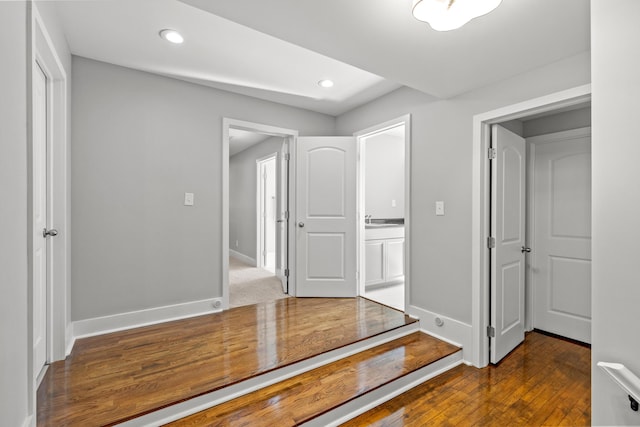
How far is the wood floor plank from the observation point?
1.65m

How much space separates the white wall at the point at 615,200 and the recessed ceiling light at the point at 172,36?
2375 millimetres

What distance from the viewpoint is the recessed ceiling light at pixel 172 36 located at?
2.11 m

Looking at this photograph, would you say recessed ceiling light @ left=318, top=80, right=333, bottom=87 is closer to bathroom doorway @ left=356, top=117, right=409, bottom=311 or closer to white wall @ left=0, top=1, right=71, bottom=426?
bathroom doorway @ left=356, top=117, right=409, bottom=311

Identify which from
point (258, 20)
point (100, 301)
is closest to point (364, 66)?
point (258, 20)

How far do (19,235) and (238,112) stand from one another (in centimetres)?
239

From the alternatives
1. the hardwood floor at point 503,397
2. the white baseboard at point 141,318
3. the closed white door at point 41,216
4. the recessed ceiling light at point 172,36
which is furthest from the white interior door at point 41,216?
the hardwood floor at point 503,397

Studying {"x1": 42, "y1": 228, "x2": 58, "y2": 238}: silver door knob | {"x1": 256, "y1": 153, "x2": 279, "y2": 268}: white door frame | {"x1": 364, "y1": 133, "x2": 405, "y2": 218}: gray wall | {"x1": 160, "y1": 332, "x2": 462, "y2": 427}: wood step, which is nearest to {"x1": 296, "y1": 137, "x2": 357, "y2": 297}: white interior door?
{"x1": 160, "y1": 332, "x2": 462, "y2": 427}: wood step

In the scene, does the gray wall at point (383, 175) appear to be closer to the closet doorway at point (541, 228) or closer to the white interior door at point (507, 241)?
the closet doorway at point (541, 228)

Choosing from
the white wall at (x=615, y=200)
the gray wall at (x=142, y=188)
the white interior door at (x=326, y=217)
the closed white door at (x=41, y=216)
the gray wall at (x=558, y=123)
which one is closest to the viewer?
the white wall at (x=615, y=200)

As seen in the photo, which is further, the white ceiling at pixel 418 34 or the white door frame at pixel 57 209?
the white door frame at pixel 57 209

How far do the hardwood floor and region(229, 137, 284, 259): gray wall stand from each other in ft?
13.5

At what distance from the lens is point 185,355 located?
218cm

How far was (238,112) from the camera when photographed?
10.6ft

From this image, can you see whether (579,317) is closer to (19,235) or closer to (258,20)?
(258,20)
